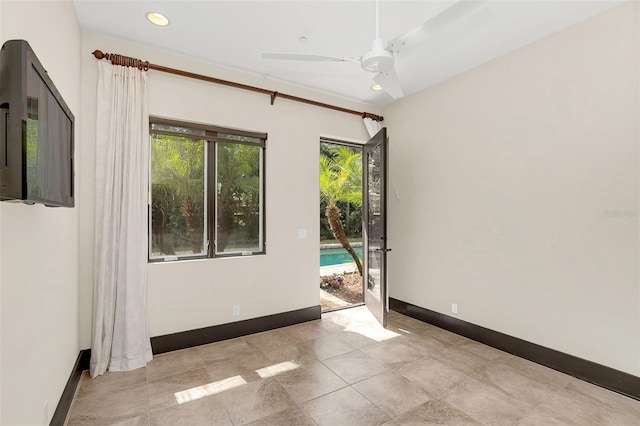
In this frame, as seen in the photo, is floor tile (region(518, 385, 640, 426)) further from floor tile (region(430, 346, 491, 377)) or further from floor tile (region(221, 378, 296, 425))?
floor tile (region(221, 378, 296, 425))

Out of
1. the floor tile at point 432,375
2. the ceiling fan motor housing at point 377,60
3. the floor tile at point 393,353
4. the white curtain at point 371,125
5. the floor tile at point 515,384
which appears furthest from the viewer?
the white curtain at point 371,125

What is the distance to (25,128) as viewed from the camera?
43.1 inches

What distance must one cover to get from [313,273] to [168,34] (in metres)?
2.98

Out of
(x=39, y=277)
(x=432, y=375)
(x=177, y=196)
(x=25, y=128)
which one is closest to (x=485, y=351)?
(x=432, y=375)

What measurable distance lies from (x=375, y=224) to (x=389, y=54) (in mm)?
2496

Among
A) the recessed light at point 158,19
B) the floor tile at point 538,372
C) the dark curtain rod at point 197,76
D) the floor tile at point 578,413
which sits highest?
the recessed light at point 158,19

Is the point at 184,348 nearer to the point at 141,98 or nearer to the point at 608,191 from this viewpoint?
the point at 141,98

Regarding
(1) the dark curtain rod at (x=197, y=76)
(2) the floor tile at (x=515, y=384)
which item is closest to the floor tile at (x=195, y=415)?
(2) the floor tile at (x=515, y=384)

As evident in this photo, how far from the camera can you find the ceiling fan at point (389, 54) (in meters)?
1.93

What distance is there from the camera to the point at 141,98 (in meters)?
2.85

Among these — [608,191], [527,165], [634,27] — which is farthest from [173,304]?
[634,27]

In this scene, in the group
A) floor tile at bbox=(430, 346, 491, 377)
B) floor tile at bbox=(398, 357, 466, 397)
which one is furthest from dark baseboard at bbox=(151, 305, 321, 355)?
floor tile at bbox=(430, 346, 491, 377)

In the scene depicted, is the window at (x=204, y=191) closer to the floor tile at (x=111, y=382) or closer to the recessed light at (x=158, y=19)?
the recessed light at (x=158, y=19)

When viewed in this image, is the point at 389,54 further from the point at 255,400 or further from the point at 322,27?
the point at 255,400
